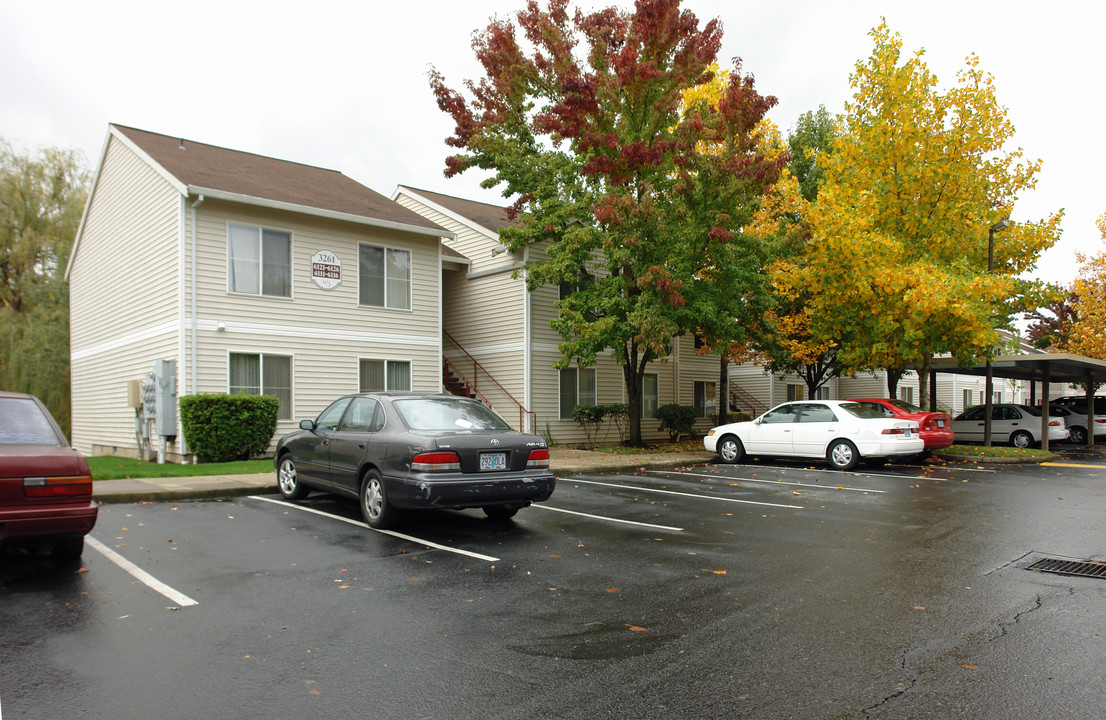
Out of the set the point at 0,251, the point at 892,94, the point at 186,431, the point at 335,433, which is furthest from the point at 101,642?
the point at 0,251

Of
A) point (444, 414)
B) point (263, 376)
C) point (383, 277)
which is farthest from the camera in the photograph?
point (383, 277)

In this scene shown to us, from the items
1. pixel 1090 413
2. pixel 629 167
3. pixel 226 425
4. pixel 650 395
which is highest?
pixel 629 167

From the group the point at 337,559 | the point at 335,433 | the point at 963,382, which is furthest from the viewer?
the point at 963,382

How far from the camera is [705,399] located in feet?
91.8

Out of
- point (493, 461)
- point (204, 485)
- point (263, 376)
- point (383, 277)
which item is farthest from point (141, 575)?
point (383, 277)

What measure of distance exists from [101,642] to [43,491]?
2009mm

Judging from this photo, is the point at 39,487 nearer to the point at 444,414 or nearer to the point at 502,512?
the point at 444,414

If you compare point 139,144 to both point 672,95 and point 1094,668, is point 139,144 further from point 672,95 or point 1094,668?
point 1094,668

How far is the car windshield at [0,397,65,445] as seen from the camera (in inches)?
247

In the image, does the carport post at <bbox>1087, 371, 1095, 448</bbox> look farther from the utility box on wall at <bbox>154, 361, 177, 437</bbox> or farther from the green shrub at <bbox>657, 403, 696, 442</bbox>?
the utility box on wall at <bbox>154, 361, 177, 437</bbox>

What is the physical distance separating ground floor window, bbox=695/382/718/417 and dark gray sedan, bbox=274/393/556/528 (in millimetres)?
19509

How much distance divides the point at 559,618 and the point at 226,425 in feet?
40.4

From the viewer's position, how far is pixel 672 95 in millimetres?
18266

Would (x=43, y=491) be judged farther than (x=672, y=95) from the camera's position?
No
